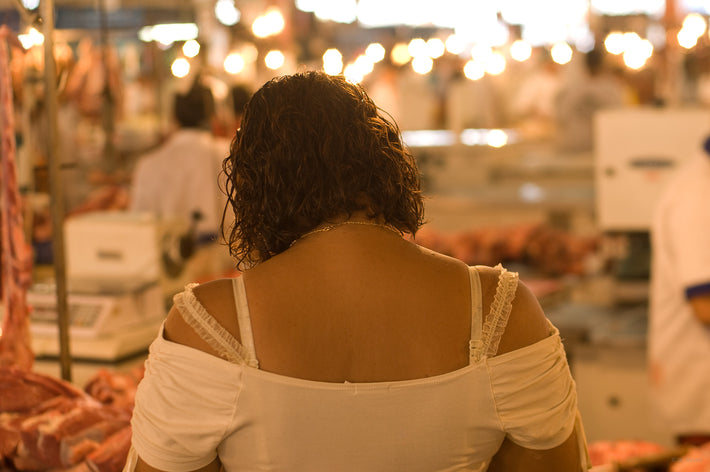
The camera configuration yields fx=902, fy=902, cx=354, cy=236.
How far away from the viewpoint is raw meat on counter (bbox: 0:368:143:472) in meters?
2.27

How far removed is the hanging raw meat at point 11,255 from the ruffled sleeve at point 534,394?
1.56m

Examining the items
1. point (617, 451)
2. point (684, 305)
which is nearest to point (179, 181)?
point (684, 305)

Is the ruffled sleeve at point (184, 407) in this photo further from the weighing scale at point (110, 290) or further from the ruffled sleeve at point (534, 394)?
the weighing scale at point (110, 290)

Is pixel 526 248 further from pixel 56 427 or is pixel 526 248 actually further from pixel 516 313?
pixel 516 313

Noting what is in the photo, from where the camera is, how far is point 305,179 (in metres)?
1.54

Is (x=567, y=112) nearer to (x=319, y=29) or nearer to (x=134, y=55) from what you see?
(x=319, y=29)

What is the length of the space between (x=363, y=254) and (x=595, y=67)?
8144mm

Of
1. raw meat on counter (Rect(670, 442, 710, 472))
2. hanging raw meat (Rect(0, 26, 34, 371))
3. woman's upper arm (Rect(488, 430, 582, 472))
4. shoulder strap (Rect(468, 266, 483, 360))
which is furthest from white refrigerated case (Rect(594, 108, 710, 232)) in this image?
shoulder strap (Rect(468, 266, 483, 360))

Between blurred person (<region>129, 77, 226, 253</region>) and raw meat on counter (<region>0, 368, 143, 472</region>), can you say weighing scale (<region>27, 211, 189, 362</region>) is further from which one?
blurred person (<region>129, 77, 226, 253</region>)

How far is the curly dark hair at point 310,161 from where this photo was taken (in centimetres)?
154

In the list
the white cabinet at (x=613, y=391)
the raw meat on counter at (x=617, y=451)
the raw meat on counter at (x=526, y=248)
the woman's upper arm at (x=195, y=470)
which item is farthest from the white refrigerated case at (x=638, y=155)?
the woman's upper arm at (x=195, y=470)

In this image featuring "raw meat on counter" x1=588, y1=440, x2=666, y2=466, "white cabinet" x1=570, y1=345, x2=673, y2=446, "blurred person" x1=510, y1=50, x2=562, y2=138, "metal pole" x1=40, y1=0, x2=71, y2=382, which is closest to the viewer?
"metal pole" x1=40, y1=0, x2=71, y2=382

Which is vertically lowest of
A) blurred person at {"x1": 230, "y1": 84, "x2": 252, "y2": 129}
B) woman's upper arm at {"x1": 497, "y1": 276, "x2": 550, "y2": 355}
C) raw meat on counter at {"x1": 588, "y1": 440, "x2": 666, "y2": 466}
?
raw meat on counter at {"x1": 588, "y1": 440, "x2": 666, "y2": 466}

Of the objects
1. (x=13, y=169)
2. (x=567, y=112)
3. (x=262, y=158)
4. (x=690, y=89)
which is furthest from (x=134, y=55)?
(x=262, y=158)
